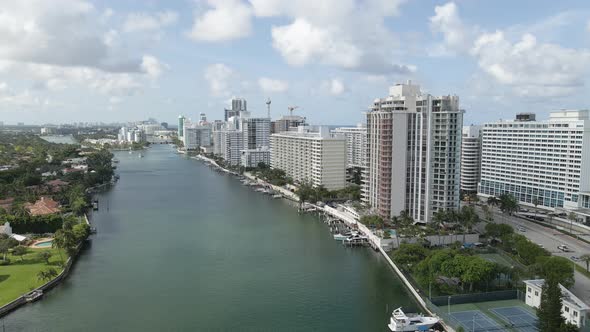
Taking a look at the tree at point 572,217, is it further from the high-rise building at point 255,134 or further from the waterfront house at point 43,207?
the high-rise building at point 255,134

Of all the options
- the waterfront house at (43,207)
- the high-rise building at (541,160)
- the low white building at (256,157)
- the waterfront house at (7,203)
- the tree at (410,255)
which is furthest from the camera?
Answer: the low white building at (256,157)

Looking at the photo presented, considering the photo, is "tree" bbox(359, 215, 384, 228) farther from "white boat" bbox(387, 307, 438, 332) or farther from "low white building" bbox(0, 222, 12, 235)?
"low white building" bbox(0, 222, 12, 235)

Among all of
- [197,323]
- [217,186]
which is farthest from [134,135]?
[197,323]

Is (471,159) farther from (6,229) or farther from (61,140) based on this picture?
(61,140)

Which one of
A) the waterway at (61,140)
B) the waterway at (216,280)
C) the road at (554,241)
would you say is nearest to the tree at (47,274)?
the waterway at (216,280)

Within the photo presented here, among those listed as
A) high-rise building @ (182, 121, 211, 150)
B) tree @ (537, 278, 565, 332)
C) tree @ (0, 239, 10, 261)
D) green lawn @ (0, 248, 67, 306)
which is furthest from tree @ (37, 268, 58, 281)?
high-rise building @ (182, 121, 211, 150)
